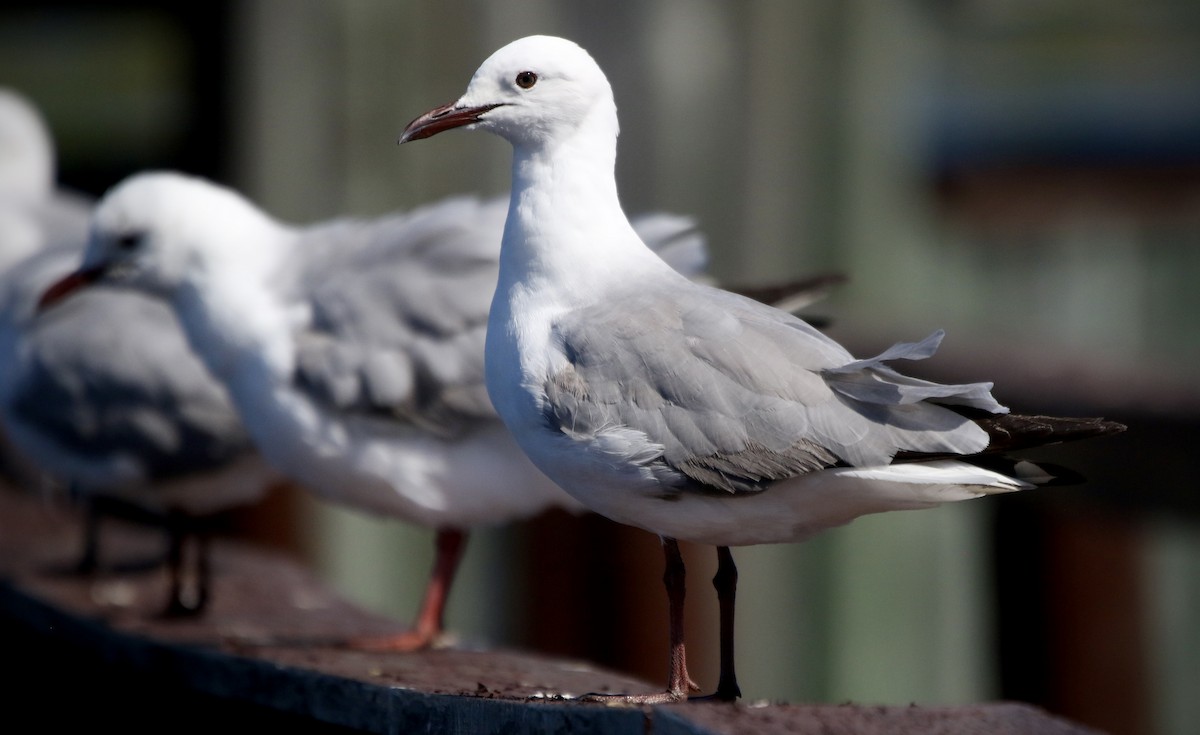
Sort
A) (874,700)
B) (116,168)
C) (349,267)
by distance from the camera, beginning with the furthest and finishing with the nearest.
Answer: (116,168)
(874,700)
(349,267)

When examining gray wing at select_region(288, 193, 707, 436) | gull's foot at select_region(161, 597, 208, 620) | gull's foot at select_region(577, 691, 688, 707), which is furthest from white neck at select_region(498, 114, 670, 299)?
gull's foot at select_region(161, 597, 208, 620)

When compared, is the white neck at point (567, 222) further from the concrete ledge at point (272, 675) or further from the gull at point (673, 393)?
the concrete ledge at point (272, 675)

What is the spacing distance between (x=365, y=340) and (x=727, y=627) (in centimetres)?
131

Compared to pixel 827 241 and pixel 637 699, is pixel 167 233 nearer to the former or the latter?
pixel 637 699

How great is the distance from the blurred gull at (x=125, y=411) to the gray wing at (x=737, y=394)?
1872 mm

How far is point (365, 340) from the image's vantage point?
3.41 meters

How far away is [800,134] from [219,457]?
2185 millimetres

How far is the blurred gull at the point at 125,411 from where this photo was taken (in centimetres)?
401

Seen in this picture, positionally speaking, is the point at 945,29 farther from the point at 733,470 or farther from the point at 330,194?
the point at 733,470

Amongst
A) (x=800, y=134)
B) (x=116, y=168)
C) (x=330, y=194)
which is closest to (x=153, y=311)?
(x=330, y=194)

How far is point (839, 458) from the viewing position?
2.16 m

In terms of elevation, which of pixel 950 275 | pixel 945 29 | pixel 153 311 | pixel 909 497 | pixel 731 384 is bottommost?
pixel 909 497

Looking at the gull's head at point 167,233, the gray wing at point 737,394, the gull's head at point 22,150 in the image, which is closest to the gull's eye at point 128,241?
the gull's head at point 167,233

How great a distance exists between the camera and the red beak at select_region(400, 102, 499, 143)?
8.22ft
